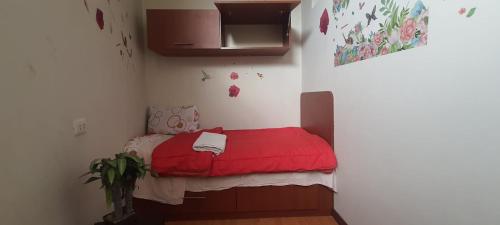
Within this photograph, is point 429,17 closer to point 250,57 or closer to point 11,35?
point 11,35

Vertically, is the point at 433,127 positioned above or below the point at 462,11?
below

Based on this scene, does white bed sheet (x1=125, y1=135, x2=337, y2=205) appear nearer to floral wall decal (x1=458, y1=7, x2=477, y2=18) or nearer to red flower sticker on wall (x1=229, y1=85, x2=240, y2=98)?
red flower sticker on wall (x1=229, y1=85, x2=240, y2=98)

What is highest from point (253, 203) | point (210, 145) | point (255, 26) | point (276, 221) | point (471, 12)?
point (255, 26)

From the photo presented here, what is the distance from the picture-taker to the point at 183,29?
236cm

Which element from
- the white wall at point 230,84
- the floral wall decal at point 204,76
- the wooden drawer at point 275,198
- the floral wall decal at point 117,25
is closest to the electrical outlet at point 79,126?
the floral wall decal at point 117,25

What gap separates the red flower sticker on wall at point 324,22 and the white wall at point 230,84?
A: 0.72 meters

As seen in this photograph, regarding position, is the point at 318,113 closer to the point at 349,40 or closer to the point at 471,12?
the point at 349,40

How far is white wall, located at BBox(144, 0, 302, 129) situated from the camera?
2.79 m

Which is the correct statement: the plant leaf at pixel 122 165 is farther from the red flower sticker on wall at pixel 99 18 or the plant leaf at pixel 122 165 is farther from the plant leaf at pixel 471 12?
the plant leaf at pixel 471 12

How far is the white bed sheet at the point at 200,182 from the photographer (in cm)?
183

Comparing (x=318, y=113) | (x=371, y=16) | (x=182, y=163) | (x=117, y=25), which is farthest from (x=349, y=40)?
(x=117, y=25)

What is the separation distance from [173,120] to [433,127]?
7.54 ft

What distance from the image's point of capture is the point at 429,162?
100cm

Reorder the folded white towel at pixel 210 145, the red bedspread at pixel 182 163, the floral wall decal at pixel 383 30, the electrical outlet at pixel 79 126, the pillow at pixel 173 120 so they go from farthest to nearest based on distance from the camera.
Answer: the pillow at pixel 173 120, the folded white towel at pixel 210 145, the red bedspread at pixel 182 163, the electrical outlet at pixel 79 126, the floral wall decal at pixel 383 30
